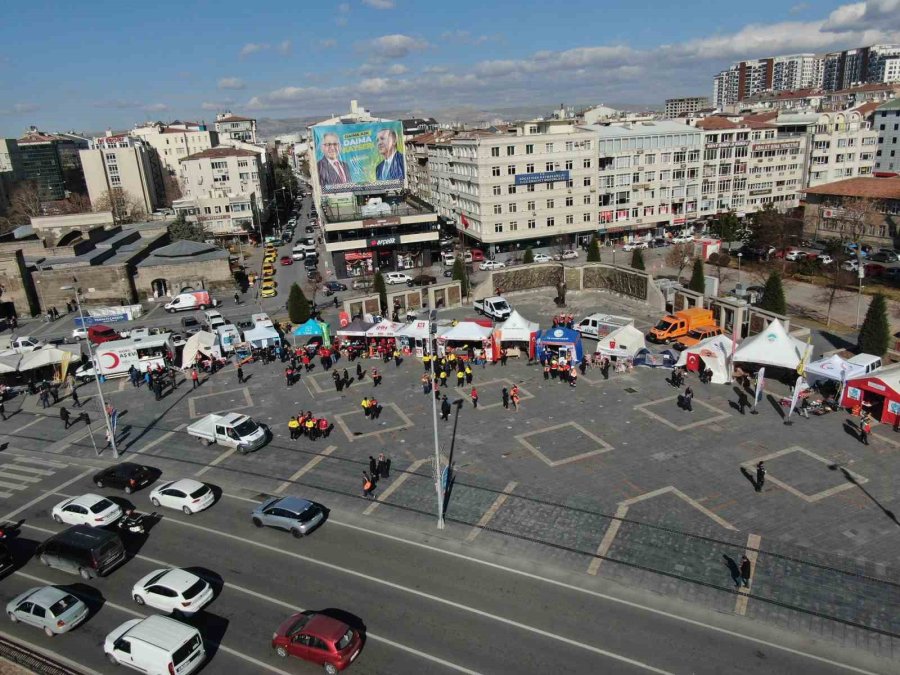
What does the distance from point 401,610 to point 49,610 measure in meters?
9.78

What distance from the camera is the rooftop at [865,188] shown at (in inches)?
2522

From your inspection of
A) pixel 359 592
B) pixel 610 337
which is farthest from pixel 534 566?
pixel 610 337

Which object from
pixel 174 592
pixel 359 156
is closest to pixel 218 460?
pixel 174 592

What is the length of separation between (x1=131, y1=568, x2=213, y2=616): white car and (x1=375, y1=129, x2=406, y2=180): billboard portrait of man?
54812mm

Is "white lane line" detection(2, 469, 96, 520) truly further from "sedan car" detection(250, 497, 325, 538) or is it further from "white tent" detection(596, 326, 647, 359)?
"white tent" detection(596, 326, 647, 359)

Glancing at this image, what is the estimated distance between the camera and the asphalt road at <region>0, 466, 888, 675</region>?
1570 centimetres

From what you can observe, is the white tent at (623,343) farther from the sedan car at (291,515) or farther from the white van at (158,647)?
the white van at (158,647)

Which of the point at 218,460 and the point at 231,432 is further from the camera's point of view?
the point at 231,432

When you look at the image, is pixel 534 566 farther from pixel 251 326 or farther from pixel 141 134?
pixel 141 134

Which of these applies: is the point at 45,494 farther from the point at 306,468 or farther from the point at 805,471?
the point at 805,471

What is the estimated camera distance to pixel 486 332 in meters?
38.0

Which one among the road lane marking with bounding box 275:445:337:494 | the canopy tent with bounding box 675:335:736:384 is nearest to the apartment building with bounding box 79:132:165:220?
the road lane marking with bounding box 275:445:337:494

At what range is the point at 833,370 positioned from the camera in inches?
1182

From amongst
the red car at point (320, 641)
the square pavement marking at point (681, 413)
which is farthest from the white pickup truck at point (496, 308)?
the red car at point (320, 641)
